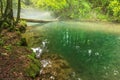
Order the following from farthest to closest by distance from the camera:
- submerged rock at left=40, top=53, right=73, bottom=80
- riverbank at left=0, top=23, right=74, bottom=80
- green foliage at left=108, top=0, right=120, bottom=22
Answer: green foliage at left=108, top=0, right=120, bottom=22 < submerged rock at left=40, top=53, right=73, bottom=80 < riverbank at left=0, top=23, right=74, bottom=80

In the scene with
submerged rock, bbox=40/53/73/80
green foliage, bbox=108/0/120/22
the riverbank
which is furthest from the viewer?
green foliage, bbox=108/0/120/22

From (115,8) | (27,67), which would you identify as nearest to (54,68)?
(27,67)

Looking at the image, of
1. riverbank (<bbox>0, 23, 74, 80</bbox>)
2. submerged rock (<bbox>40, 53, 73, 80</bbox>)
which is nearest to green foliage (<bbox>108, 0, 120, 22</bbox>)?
submerged rock (<bbox>40, 53, 73, 80</bbox>)

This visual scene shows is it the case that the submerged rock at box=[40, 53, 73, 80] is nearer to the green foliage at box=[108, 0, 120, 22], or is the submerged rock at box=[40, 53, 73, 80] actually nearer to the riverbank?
the riverbank

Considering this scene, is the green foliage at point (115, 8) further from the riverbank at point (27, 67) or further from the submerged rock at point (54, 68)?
the riverbank at point (27, 67)

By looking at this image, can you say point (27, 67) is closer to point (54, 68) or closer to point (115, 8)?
point (54, 68)

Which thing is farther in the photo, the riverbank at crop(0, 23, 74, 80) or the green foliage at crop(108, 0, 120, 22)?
the green foliage at crop(108, 0, 120, 22)

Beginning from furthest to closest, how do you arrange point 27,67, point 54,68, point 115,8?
point 115,8, point 54,68, point 27,67

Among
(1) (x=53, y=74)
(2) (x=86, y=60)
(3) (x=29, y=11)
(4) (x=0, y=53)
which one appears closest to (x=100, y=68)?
(2) (x=86, y=60)

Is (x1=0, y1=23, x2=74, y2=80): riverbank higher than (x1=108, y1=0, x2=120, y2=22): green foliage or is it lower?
lower

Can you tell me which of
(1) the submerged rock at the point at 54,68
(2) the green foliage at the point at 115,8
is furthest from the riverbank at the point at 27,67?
(2) the green foliage at the point at 115,8

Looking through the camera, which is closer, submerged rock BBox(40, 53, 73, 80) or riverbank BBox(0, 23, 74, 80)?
riverbank BBox(0, 23, 74, 80)

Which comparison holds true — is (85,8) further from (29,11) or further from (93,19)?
(29,11)

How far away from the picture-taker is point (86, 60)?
60.1 ft
